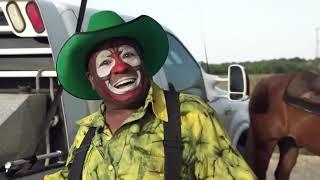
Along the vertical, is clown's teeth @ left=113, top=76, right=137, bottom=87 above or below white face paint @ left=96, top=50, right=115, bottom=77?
below

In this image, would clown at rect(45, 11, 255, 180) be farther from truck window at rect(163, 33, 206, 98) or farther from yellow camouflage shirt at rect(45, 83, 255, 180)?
truck window at rect(163, 33, 206, 98)

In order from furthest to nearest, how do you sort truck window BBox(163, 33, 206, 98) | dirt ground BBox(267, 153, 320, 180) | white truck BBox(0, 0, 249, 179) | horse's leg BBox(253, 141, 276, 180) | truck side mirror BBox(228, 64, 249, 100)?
dirt ground BBox(267, 153, 320, 180)
horse's leg BBox(253, 141, 276, 180)
truck side mirror BBox(228, 64, 249, 100)
truck window BBox(163, 33, 206, 98)
white truck BBox(0, 0, 249, 179)

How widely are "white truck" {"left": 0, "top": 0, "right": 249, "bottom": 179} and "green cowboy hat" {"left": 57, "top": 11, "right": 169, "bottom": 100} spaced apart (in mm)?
404

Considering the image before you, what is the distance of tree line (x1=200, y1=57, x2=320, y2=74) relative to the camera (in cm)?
514

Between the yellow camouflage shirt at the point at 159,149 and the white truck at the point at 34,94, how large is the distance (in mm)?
696

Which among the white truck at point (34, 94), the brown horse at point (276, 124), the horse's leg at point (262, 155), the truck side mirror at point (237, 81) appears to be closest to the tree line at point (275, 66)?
the brown horse at point (276, 124)

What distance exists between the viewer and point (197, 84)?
14.9 feet

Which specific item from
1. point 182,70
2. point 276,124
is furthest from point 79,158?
point 276,124

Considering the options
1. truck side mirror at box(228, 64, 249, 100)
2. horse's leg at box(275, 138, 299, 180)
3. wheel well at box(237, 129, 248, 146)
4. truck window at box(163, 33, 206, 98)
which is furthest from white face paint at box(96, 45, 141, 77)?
horse's leg at box(275, 138, 299, 180)

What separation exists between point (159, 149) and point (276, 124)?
157 inches

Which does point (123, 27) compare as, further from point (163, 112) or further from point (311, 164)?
point (311, 164)

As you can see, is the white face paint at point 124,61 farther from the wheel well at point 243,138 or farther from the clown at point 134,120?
the wheel well at point 243,138

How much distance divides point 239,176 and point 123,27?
0.60 m

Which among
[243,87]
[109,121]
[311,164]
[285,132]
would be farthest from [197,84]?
[311,164]
